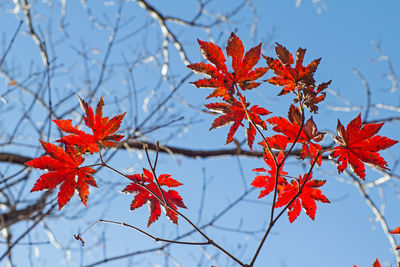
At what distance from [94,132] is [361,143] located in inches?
25.1

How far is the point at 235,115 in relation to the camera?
84 centimetres

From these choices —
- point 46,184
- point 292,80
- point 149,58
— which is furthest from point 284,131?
point 149,58

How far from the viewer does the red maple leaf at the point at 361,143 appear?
78cm

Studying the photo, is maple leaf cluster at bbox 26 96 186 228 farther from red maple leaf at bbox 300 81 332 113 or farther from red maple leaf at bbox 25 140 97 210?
red maple leaf at bbox 300 81 332 113

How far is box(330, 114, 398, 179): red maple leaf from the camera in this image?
779 mm

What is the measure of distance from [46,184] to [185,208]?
347 mm

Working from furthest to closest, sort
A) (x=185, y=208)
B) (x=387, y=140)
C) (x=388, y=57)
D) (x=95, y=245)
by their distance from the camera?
(x=388, y=57) → (x=95, y=245) → (x=185, y=208) → (x=387, y=140)

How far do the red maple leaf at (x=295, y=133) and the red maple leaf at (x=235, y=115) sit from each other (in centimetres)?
4

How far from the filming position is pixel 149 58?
3.78 m

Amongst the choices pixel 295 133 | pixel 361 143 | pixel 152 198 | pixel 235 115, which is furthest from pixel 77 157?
pixel 361 143

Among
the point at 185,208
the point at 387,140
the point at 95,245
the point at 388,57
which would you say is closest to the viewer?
the point at 387,140

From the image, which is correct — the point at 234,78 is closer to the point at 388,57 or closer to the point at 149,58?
the point at 149,58

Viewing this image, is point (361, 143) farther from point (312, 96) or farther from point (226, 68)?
point (226, 68)

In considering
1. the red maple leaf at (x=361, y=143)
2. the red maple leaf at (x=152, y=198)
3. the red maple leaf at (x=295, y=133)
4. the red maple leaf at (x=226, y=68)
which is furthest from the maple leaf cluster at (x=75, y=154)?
the red maple leaf at (x=361, y=143)
